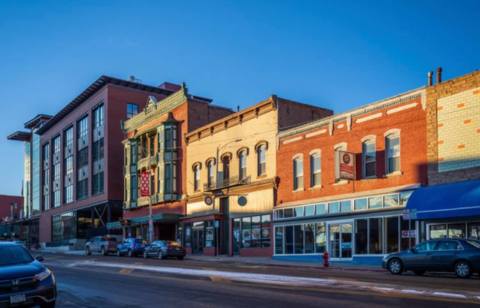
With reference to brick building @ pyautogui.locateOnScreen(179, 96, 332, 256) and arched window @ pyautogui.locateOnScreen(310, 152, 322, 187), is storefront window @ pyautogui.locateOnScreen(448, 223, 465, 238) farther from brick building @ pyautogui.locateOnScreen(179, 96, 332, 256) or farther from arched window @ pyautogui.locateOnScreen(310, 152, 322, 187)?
brick building @ pyautogui.locateOnScreen(179, 96, 332, 256)

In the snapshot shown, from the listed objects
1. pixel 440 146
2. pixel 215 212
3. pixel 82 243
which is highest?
pixel 440 146

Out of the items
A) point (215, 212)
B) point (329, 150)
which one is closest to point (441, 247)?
point (329, 150)

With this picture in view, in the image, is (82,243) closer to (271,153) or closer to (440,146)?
(271,153)

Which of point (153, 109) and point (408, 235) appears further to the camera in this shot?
point (153, 109)

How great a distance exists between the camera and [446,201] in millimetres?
24828

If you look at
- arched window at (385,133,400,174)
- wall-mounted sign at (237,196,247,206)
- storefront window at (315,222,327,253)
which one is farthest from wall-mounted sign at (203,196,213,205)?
arched window at (385,133,400,174)

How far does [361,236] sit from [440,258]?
8807mm

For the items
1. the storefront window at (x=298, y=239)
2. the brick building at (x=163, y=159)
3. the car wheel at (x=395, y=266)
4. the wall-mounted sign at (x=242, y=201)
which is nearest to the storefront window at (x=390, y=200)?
the car wheel at (x=395, y=266)

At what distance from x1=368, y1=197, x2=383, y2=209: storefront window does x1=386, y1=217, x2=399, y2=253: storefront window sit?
84 centimetres

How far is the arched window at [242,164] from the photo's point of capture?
39938mm

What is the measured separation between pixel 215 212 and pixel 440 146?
18913 mm

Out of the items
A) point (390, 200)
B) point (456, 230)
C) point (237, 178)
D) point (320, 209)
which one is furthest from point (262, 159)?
point (456, 230)

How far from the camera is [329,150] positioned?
108ft

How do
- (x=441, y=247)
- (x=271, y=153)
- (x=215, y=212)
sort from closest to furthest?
(x=441, y=247) → (x=271, y=153) → (x=215, y=212)
